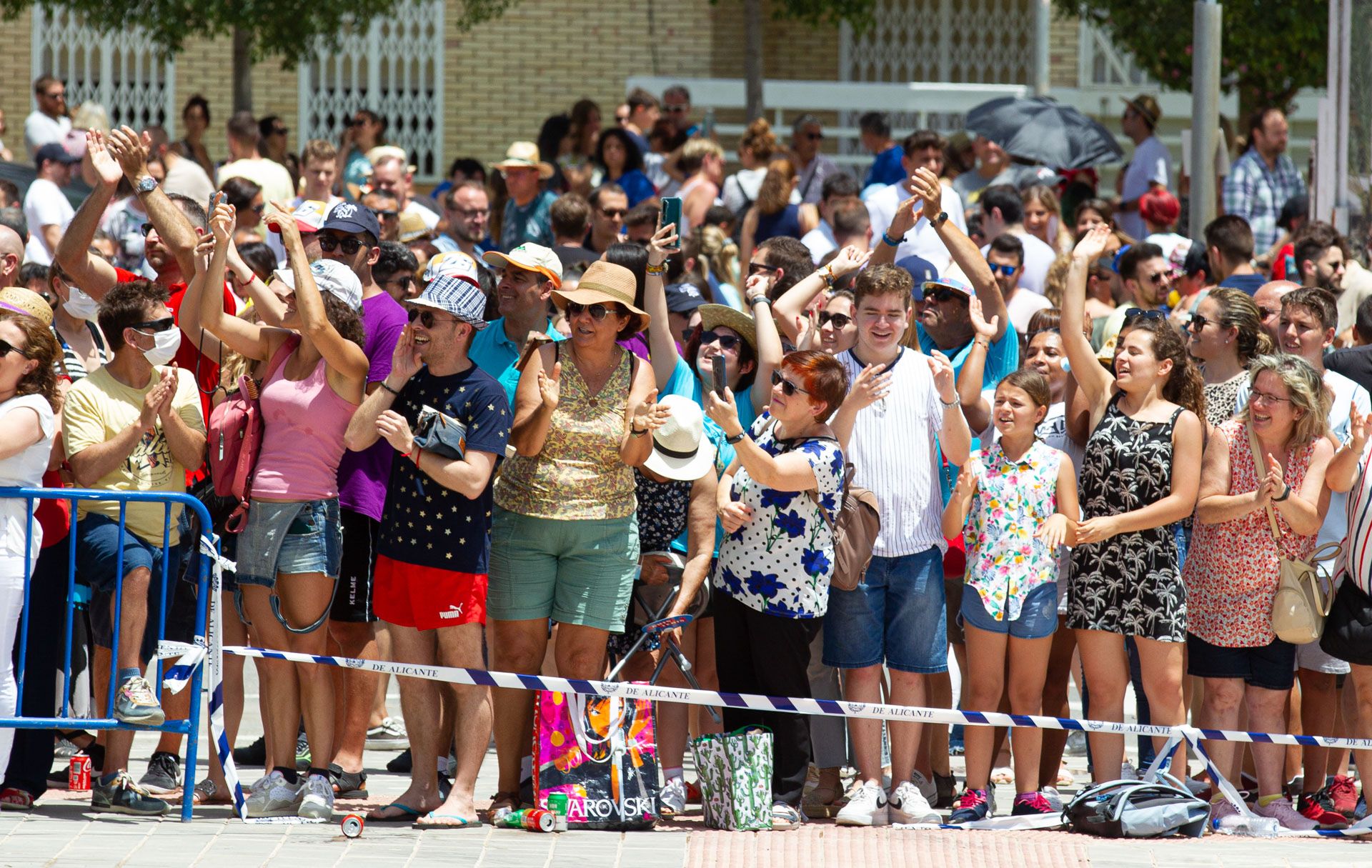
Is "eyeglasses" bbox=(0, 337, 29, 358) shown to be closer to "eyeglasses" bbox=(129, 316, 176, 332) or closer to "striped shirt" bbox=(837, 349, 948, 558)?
"eyeglasses" bbox=(129, 316, 176, 332)

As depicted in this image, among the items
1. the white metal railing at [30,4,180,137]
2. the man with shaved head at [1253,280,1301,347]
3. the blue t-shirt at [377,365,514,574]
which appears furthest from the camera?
the white metal railing at [30,4,180,137]

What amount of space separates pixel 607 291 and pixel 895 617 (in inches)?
66.9

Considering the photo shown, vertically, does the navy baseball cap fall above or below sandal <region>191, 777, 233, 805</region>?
above

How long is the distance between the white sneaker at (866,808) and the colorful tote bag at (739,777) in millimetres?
337

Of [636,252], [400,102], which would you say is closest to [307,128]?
[400,102]

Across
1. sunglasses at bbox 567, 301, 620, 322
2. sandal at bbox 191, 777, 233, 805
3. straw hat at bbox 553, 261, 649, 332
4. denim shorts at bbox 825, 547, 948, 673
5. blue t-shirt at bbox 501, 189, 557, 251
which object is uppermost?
blue t-shirt at bbox 501, 189, 557, 251

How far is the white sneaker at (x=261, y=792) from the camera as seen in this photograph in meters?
6.34

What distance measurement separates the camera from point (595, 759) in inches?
250

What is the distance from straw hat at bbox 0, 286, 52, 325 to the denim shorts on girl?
113cm

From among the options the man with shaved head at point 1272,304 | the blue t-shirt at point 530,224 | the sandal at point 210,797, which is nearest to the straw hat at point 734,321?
the man with shaved head at point 1272,304

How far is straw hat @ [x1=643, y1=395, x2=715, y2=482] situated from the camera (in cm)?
654

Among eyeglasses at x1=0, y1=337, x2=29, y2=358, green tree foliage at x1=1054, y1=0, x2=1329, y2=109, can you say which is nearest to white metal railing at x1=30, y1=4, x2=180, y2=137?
green tree foliage at x1=1054, y1=0, x2=1329, y2=109

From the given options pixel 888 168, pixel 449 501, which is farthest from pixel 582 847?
pixel 888 168

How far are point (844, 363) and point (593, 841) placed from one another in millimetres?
2197
